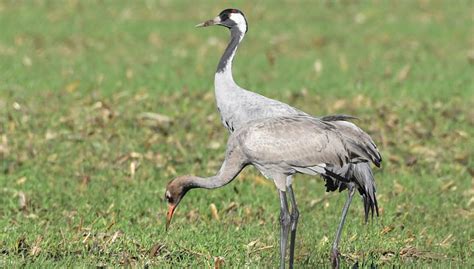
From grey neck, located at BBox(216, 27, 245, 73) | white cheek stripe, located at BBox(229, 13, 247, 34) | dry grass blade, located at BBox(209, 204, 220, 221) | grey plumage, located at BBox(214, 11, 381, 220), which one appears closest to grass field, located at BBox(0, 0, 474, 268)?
dry grass blade, located at BBox(209, 204, 220, 221)

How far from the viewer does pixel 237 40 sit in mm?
9438

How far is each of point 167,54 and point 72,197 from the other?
7.20 metres

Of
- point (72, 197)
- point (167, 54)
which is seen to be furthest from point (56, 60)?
point (72, 197)

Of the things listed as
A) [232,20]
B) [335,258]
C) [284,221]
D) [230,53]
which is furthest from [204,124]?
[335,258]

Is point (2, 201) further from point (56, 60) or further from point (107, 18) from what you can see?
point (107, 18)

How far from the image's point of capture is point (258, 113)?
28.0ft

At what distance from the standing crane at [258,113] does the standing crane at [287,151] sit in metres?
0.12

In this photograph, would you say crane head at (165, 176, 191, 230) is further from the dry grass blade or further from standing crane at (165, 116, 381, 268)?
the dry grass blade

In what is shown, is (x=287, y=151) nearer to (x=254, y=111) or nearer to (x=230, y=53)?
(x=254, y=111)

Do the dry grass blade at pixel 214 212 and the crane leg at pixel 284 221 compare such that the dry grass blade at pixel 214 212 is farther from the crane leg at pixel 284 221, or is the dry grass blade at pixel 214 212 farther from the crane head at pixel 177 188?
the crane head at pixel 177 188

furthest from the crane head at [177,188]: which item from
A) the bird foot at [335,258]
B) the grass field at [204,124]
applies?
the bird foot at [335,258]

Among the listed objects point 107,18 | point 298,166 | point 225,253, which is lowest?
point 107,18

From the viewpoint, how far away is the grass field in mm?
8422

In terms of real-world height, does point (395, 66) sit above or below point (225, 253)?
below
